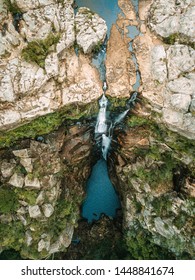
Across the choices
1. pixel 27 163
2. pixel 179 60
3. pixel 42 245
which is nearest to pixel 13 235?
pixel 42 245

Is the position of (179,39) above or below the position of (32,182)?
above

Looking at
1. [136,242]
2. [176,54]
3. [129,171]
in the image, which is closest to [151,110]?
[176,54]

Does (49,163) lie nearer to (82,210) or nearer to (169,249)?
(82,210)

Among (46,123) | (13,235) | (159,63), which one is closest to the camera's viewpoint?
(159,63)

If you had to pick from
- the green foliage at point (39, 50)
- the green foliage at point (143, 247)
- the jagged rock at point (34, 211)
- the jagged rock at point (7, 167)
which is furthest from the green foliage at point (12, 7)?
the green foliage at point (143, 247)

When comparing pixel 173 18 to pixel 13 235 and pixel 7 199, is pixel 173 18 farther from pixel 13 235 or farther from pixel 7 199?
pixel 13 235

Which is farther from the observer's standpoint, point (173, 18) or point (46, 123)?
point (46, 123)
